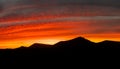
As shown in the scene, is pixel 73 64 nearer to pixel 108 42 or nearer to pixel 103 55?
pixel 103 55

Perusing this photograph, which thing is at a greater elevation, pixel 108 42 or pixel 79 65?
pixel 108 42

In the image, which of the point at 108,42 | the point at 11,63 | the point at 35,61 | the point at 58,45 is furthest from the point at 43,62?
the point at 108,42

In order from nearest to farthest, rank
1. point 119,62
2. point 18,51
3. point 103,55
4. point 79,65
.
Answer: point 119,62
point 79,65
point 103,55
point 18,51

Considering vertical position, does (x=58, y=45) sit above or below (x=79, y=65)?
above

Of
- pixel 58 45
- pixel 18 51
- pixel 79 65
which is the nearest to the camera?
pixel 79 65

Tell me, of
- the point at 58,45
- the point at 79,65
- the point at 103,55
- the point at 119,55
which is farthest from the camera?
the point at 58,45

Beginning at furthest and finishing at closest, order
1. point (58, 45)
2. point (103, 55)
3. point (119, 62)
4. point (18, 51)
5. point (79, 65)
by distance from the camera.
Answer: point (58, 45) < point (18, 51) < point (103, 55) < point (79, 65) < point (119, 62)

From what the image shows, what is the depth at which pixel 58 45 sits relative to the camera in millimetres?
40344

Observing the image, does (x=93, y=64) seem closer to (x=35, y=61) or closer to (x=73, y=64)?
(x=73, y=64)

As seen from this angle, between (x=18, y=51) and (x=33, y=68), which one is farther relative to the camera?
(x=18, y=51)

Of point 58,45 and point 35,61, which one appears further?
point 58,45

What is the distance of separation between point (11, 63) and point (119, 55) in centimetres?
877

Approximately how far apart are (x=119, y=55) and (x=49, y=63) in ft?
19.6

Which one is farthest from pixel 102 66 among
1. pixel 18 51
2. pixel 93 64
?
pixel 18 51
